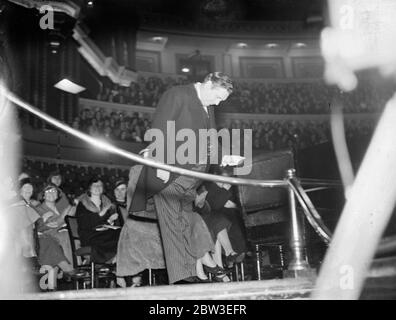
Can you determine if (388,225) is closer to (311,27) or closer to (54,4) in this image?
(54,4)

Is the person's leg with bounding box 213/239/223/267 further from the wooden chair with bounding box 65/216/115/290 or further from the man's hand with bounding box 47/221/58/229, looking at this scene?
the man's hand with bounding box 47/221/58/229

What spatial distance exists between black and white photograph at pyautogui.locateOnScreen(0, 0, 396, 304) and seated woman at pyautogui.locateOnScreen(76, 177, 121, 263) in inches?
0.6

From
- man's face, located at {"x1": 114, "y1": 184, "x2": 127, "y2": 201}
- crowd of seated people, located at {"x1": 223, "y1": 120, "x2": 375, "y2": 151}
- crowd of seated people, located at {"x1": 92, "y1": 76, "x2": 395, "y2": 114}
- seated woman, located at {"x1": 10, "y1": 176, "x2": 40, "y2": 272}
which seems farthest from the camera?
crowd of seated people, located at {"x1": 92, "y1": 76, "x2": 395, "y2": 114}

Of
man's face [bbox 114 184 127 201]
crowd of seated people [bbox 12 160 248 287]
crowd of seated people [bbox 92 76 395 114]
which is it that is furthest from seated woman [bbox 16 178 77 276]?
crowd of seated people [bbox 92 76 395 114]

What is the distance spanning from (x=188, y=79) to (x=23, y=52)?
9.22 m

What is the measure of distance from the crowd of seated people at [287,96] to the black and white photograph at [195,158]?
8 centimetres

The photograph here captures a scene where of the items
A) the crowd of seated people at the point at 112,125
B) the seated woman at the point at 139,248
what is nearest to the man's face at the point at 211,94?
the seated woman at the point at 139,248

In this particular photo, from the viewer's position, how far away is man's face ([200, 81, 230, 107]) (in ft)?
10.9

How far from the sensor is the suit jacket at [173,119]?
126 inches

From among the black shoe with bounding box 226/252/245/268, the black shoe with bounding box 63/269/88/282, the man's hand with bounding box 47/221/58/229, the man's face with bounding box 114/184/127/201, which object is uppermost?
the man's face with bounding box 114/184/127/201

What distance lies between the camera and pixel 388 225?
11.4 ft

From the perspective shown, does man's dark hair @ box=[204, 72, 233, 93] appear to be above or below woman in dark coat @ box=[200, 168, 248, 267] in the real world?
above

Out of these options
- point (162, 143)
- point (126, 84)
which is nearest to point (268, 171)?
point (162, 143)

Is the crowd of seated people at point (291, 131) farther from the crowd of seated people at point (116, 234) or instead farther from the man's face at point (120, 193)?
the crowd of seated people at point (116, 234)
